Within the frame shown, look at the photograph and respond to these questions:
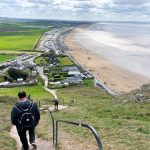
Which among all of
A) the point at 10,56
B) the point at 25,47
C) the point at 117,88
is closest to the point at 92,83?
the point at 117,88

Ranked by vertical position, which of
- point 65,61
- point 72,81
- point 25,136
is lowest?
point 65,61

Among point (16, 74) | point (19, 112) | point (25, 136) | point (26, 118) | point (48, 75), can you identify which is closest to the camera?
point (19, 112)

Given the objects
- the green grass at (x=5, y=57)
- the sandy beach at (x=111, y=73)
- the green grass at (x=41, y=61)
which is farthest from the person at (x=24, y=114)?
the green grass at (x=5, y=57)

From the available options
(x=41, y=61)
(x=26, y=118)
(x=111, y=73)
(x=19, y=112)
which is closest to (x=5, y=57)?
(x=41, y=61)

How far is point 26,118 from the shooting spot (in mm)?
9578

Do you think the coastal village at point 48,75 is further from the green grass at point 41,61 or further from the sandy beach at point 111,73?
the sandy beach at point 111,73

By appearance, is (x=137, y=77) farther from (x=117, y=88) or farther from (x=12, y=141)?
(x=12, y=141)

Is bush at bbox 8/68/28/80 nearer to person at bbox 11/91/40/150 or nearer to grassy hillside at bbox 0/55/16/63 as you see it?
grassy hillside at bbox 0/55/16/63

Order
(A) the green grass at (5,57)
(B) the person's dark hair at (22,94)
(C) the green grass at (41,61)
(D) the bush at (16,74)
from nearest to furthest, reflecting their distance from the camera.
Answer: (B) the person's dark hair at (22,94)
(D) the bush at (16,74)
(C) the green grass at (41,61)
(A) the green grass at (5,57)

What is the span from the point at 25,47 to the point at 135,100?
11885 centimetres

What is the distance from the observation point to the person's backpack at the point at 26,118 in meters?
9.41

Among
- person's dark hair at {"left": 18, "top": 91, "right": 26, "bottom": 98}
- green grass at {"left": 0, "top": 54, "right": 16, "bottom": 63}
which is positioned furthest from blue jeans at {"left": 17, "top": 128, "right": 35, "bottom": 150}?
green grass at {"left": 0, "top": 54, "right": 16, "bottom": 63}

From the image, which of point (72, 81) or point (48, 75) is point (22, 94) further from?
point (48, 75)

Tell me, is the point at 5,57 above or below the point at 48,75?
below
